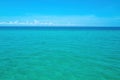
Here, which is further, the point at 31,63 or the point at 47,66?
the point at 31,63

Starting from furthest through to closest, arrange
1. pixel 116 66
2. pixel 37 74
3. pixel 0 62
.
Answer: pixel 0 62, pixel 116 66, pixel 37 74

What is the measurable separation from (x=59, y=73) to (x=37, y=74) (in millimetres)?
1068

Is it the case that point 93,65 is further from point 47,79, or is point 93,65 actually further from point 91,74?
point 47,79

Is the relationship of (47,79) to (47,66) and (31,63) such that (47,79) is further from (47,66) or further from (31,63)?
(31,63)

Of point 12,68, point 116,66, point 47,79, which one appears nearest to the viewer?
point 47,79

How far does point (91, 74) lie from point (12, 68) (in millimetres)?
4171

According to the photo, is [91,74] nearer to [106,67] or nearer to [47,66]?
[106,67]

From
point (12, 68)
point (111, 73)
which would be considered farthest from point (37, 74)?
point (111, 73)

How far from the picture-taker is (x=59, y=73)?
10.6m

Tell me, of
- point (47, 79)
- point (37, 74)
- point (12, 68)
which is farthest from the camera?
point (12, 68)

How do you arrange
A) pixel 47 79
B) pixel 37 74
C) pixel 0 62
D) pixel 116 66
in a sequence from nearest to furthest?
pixel 47 79, pixel 37 74, pixel 116 66, pixel 0 62

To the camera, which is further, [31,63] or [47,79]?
[31,63]

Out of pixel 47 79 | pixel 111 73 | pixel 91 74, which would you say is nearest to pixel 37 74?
pixel 47 79

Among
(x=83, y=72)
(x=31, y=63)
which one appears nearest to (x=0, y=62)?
(x=31, y=63)
